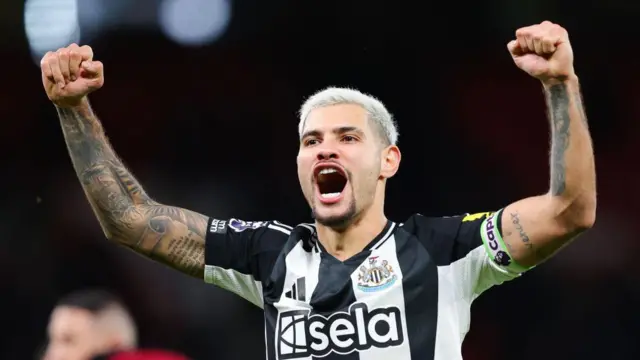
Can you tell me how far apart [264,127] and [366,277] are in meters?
3.33

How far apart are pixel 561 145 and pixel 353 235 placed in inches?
29.7

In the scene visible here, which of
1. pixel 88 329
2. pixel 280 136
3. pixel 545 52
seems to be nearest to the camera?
pixel 545 52

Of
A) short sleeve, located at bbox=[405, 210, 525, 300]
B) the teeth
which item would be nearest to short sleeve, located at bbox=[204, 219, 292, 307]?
the teeth

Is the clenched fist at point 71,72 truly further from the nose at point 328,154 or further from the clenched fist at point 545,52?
the clenched fist at point 545,52

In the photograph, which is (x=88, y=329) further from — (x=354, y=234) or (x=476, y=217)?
(x=476, y=217)

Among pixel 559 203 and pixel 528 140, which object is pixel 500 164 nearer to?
pixel 528 140

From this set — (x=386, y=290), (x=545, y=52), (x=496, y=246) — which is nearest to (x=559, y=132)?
(x=545, y=52)

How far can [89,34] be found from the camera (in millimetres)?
6379

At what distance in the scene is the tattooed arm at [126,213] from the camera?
10.1 feet

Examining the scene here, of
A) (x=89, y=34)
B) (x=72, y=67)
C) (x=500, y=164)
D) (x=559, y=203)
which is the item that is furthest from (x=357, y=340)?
(x=89, y=34)

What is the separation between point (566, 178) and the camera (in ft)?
8.45

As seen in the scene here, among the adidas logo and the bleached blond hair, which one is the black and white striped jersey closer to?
the adidas logo

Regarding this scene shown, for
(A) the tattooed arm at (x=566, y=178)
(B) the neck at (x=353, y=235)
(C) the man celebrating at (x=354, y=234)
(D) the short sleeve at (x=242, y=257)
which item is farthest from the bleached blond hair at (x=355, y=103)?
(A) the tattooed arm at (x=566, y=178)

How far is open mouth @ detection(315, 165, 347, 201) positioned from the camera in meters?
3.03
